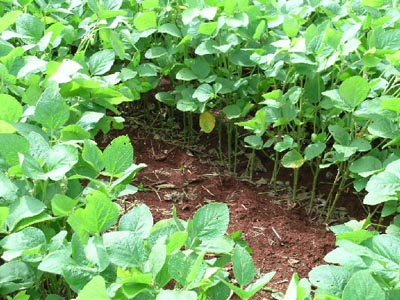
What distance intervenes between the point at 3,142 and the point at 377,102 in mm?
1132

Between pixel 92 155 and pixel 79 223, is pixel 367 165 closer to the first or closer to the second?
pixel 92 155

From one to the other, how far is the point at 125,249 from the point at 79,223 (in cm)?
13

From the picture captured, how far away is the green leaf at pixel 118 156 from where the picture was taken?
1486mm

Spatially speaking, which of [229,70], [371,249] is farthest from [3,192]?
[229,70]

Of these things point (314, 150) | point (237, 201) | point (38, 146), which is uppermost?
point (38, 146)

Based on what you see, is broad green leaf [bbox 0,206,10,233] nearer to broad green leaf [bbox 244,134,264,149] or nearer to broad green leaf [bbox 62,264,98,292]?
broad green leaf [bbox 62,264,98,292]

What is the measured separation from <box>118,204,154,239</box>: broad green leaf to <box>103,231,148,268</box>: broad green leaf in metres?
0.09

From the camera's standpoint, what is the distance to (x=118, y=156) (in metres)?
1.49

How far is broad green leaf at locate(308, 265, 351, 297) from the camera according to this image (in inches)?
52.5

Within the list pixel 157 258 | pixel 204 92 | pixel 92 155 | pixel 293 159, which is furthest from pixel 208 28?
pixel 157 258

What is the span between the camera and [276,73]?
2371 millimetres

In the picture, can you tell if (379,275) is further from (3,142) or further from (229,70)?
(229,70)

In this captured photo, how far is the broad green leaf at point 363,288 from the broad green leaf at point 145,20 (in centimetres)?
158

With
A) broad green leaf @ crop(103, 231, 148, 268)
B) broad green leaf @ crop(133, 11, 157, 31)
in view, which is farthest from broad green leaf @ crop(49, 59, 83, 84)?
broad green leaf @ crop(133, 11, 157, 31)
